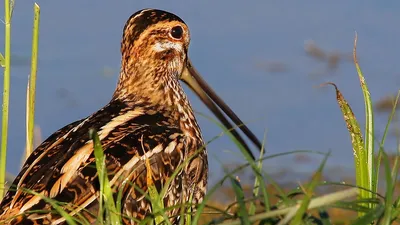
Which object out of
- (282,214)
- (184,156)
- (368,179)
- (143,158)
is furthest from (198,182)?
(282,214)

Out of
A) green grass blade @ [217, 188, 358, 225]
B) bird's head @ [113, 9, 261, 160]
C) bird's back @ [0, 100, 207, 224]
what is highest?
bird's head @ [113, 9, 261, 160]

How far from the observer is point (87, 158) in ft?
10.9

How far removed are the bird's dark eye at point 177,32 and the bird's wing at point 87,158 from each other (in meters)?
0.66

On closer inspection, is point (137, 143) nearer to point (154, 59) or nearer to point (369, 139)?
point (369, 139)

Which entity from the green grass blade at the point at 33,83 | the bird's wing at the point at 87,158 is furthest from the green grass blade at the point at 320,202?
the green grass blade at the point at 33,83

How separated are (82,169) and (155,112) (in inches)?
37.5

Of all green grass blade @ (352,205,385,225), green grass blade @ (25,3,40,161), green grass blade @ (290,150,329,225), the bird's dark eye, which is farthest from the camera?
the bird's dark eye

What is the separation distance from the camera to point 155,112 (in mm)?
4191

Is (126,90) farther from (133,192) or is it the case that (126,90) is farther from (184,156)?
(133,192)

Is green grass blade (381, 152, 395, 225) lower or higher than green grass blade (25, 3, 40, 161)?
lower

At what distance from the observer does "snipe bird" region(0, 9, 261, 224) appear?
321 centimetres

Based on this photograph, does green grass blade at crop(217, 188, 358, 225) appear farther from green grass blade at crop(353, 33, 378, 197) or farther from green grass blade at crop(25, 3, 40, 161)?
green grass blade at crop(25, 3, 40, 161)

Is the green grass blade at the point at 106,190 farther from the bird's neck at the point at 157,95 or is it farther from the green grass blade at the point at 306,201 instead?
the bird's neck at the point at 157,95

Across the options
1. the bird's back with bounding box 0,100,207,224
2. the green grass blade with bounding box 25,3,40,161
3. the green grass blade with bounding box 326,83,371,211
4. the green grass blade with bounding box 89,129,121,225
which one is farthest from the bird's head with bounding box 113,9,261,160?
the green grass blade with bounding box 89,129,121,225
